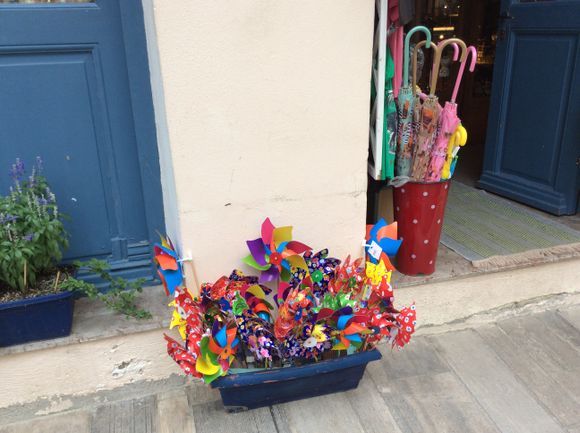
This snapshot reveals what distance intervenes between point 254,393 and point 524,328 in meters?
1.26

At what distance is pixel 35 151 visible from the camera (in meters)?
1.87

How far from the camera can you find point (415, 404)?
1.86 meters

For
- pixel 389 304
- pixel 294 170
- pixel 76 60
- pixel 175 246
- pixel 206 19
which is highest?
pixel 206 19

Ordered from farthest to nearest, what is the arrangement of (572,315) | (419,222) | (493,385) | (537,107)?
(537,107), (572,315), (419,222), (493,385)

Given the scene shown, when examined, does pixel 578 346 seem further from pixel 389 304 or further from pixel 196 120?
pixel 196 120

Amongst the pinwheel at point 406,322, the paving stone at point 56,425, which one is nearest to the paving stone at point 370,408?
the pinwheel at point 406,322

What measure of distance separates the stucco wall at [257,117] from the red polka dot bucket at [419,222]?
0.23 meters

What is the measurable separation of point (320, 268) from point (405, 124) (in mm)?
655

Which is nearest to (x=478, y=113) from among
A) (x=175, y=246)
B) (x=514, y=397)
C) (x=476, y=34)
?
(x=476, y=34)

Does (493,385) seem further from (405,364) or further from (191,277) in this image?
(191,277)

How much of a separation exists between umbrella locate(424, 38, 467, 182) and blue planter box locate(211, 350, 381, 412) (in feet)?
2.34

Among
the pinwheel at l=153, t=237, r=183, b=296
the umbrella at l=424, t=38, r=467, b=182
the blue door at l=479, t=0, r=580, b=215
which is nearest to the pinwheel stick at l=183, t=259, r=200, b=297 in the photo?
the pinwheel at l=153, t=237, r=183, b=296

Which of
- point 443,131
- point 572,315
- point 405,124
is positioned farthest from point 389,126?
point 572,315

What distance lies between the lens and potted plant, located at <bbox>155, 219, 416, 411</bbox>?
5.45ft
